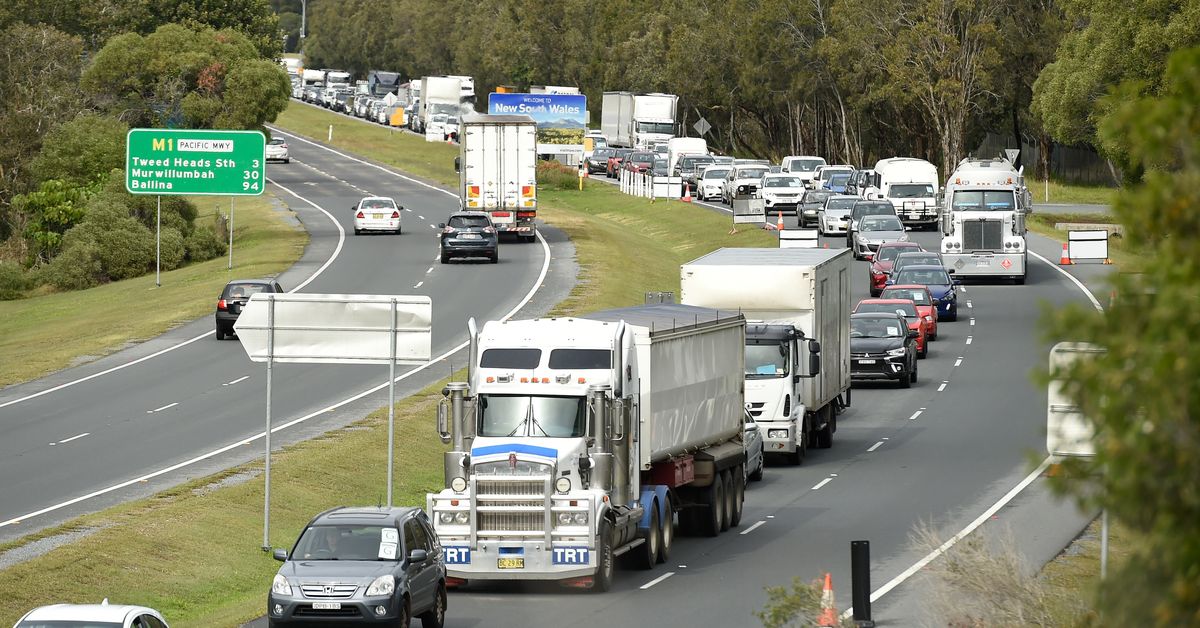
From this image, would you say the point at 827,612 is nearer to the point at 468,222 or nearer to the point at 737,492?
the point at 737,492

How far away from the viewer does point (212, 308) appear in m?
52.4

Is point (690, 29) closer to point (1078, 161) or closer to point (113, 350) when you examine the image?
point (1078, 161)

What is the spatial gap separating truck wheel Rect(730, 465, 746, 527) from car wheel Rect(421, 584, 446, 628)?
7.72m

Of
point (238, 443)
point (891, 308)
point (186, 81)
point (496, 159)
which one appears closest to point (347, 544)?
point (238, 443)

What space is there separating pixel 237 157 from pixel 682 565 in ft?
138

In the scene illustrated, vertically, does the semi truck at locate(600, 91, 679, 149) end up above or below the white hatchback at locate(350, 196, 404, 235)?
above

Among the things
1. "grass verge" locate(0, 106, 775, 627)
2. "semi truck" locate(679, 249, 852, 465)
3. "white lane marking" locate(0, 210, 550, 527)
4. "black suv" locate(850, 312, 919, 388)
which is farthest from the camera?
"black suv" locate(850, 312, 919, 388)

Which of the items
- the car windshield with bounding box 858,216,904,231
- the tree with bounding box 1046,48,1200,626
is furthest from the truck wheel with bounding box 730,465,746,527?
the car windshield with bounding box 858,216,904,231

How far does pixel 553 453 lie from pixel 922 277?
32.0 m

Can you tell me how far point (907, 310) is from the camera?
44.7m

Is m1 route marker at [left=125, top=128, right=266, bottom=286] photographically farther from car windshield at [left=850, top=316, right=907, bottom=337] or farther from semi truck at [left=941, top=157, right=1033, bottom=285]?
car windshield at [left=850, top=316, right=907, bottom=337]

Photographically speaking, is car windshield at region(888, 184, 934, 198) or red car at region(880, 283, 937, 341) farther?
car windshield at region(888, 184, 934, 198)

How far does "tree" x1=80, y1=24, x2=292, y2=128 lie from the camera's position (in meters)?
79.2

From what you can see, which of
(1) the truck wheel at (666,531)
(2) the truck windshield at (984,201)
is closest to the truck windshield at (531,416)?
(1) the truck wheel at (666,531)
